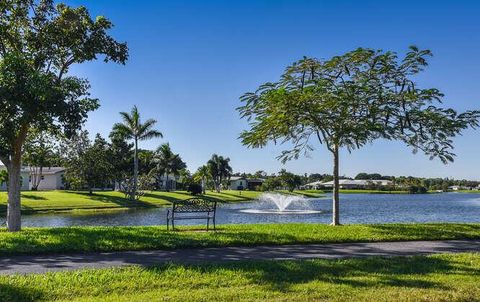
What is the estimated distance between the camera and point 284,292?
7.85m

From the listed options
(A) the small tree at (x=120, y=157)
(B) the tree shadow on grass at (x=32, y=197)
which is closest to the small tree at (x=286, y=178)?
(A) the small tree at (x=120, y=157)

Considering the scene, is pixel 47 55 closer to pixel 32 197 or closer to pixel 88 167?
pixel 32 197

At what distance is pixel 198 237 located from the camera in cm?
1384

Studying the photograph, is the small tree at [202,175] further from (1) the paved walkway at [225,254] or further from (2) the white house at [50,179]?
(1) the paved walkway at [225,254]

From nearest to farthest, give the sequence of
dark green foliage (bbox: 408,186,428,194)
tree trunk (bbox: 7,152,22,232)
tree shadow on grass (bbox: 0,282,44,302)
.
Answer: tree shadow on grass (bbox: 0,282,44,302) → tree trunk (bbox: 7,152,22,232) → dark green foliage (bbox: 408,186,428,194)

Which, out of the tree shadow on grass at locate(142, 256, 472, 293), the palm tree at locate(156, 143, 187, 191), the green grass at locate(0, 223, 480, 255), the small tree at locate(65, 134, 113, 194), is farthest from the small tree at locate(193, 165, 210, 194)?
the tree shadow on grass at locate(142, 256, 472, 293)

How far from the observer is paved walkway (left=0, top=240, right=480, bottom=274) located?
1037 centimetres

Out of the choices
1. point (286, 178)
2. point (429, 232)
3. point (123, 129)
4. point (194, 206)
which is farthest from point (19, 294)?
Answer: point (286, 178)

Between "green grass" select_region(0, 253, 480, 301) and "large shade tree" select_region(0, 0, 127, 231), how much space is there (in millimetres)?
7714

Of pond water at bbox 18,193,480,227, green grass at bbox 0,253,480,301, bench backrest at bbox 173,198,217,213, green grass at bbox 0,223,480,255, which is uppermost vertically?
bench backrest at bbox 173,198,217,213

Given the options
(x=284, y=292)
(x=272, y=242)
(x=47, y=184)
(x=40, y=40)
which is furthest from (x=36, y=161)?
(x=47, y=184)

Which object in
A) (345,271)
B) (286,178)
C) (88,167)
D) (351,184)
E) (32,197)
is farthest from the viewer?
(351,184)

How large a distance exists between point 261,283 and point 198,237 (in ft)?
18.4

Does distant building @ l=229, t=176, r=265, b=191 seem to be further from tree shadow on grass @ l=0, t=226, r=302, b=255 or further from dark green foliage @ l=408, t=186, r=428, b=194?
tree shadow on grass @ l=0, t=226, r=302, b=255
